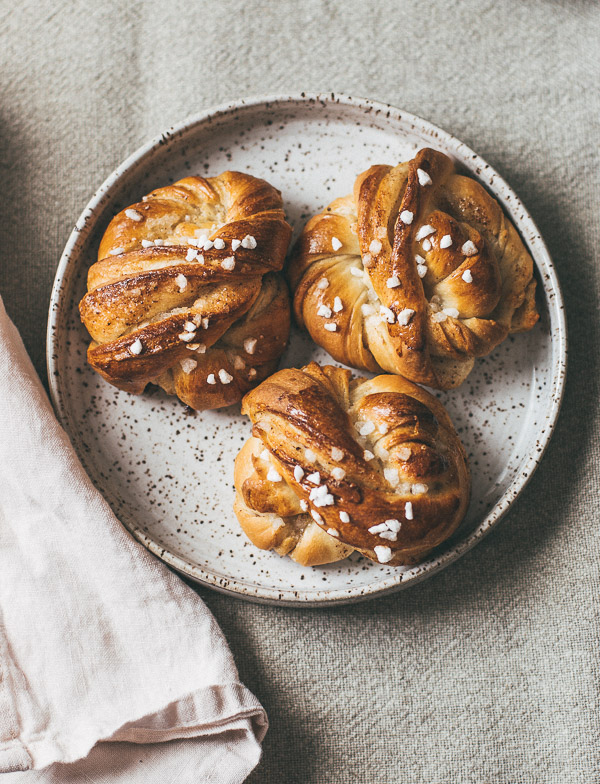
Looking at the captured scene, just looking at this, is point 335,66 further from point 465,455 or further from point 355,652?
point 355,652

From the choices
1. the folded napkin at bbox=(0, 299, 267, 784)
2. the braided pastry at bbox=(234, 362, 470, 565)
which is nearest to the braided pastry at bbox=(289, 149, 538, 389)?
the braided pastry at bbox=(234, 362, 470, 565)

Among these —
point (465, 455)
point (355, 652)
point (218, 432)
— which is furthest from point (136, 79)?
point (355, 652)

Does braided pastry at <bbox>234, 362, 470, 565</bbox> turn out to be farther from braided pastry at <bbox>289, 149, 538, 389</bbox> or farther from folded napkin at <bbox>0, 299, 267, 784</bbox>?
folded napkin at <bbox>0, 299, 267, 784</bbox>

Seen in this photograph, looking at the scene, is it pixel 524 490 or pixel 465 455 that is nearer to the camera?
pixel 465 455

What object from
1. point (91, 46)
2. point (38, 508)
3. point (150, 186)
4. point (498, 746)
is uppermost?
point (91, 46)

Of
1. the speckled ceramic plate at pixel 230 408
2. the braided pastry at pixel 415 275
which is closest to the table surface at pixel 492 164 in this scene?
the speckled ceramic plate at pixel 230 408

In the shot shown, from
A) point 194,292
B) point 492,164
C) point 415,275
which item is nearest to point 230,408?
point 194,292

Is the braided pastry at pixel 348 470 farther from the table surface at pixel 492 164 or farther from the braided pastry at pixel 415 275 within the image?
the table surface at pixel 492 164
